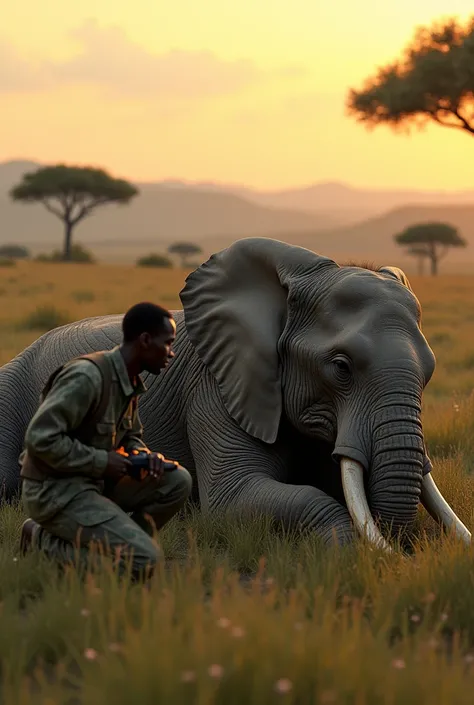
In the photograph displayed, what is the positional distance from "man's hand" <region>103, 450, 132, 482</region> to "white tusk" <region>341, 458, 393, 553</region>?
44.4 inches

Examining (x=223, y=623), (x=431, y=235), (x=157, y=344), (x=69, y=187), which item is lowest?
(x=431, y=235)

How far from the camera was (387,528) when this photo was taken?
15.7 feet

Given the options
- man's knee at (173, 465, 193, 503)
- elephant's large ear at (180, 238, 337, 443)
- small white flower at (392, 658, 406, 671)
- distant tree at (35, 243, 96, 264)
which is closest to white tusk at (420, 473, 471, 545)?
elephant's large ear at (180, 238, 337, 443)

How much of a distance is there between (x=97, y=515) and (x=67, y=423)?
0.37 meters

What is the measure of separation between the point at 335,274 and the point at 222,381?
2.76ft

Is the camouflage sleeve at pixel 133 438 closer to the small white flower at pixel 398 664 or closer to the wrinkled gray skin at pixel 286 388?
the wrinkled gray skin at pixel 286 388

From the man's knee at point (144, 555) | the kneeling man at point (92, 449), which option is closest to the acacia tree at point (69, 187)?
the kneeling man at point (92, 449)

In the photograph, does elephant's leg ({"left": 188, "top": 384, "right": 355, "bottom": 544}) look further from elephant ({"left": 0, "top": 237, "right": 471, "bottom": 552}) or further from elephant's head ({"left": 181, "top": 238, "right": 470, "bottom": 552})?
elephant's head ({"left": 181, "top": 238, "right": 470, "bottom": 552})

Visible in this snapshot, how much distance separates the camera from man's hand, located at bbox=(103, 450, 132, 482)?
13.0 feet

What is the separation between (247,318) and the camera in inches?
221

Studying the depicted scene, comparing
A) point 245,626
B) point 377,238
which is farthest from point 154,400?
point 377,238

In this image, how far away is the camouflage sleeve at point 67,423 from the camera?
3.88 m

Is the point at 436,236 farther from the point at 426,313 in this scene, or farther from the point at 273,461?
the point at 273,461

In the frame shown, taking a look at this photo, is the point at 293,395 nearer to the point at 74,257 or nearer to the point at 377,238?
the point at 74,257
